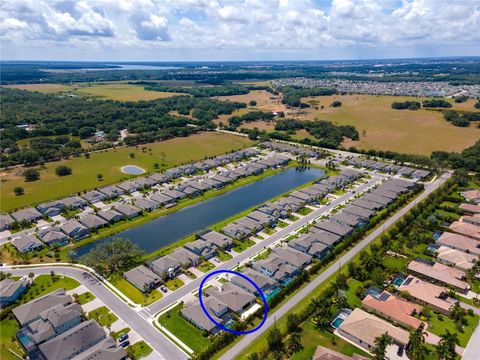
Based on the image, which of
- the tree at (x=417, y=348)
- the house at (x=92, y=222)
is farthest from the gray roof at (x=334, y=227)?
the house at (x=92, y=222)

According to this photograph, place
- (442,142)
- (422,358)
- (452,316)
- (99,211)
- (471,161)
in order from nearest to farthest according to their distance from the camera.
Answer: (422,358)
(452,316)
(99,211)
(471,161)
(442,142)

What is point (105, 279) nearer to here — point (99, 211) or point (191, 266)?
point (191, 266)

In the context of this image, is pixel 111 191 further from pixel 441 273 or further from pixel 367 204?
pixel 441 273

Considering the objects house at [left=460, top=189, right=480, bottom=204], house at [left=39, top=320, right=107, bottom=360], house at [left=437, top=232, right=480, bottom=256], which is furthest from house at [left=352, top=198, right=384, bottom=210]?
house at [left=39, top=320, right=107, bottom=360]

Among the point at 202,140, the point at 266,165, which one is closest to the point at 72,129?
→ the point at 202,140

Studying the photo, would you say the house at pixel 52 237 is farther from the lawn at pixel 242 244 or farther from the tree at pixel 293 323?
the tree at pixel 293 323
